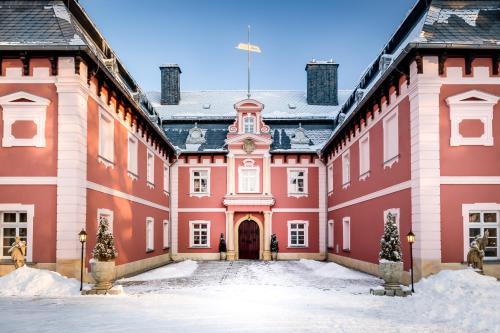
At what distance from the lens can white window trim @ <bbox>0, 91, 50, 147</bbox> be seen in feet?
47.0

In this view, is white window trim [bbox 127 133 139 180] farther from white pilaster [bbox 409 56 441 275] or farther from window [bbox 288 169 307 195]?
window [bbox 288 169 307 195]

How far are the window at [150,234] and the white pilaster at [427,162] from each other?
12.8m

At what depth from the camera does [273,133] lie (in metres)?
30.8

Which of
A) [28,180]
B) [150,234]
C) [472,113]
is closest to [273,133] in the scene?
[150,234]

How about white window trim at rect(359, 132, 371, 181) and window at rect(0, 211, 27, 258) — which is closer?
window at rect(0, 211, 27, 258)

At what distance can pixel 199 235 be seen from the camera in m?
30.1

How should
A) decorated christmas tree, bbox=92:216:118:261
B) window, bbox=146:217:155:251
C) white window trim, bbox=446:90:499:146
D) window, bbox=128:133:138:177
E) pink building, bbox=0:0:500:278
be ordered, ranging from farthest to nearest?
1. window, bbox=146:217:155:251
2. window, bbox=128:133:138:177
3. white window trim, bbox=446:90:499:146
4. pink building, bbox=0:0:500:278
5. decorated christmas tree, bbox=92:216:118:261

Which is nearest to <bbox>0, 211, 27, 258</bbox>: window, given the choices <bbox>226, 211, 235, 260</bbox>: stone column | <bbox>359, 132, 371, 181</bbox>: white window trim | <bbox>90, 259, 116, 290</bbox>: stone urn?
<bbox>90, 259, 116, 290</bbox>: stone urn

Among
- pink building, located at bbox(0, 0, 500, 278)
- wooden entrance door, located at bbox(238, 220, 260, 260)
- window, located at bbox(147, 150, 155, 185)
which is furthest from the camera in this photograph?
wooden entrance door, located at bbox(238, 220, 260, 260)

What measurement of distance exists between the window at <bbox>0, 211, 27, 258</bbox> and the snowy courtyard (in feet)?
4.73

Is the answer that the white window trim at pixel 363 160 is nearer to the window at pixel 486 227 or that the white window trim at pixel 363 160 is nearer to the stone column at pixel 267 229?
the window at pixel 486 227

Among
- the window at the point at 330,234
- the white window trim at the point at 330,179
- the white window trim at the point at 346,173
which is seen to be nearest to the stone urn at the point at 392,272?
the white window trim at the point at 346,173

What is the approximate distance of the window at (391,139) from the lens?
15786mm

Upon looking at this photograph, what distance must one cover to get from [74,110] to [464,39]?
33.8ft
